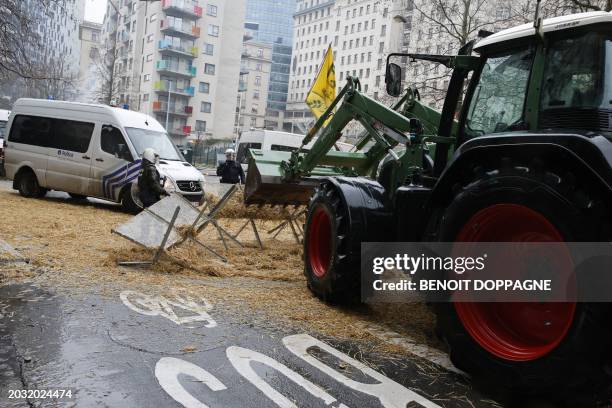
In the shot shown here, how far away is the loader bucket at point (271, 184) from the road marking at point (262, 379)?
430 centimetres

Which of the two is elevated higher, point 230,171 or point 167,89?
point 167,89

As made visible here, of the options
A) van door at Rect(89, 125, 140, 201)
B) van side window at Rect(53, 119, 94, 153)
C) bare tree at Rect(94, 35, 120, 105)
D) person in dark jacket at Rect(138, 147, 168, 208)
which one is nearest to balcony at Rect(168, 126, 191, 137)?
bare tree at Rect(94, 35, 120, 105)

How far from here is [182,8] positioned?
75125mm

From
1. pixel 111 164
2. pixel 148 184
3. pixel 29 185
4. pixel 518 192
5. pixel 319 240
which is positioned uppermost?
pixel 518 192

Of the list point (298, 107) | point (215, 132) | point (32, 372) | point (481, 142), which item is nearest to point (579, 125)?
point (481, 142)

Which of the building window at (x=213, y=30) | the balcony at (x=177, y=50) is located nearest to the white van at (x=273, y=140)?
the balcony at (x=177, y=50)

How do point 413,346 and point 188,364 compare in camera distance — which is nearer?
point 188,364

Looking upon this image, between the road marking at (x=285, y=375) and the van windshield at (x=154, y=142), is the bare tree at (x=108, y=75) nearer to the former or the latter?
the van windshield at (x=154, y=142)

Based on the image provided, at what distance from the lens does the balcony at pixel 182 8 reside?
74812 millimetres

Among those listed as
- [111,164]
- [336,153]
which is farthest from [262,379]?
[111,164]

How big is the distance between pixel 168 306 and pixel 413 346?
2.36 metres

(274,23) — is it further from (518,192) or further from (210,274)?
(518,192)

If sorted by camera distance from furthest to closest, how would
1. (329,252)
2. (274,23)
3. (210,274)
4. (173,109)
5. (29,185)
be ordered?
(274,23) → (173,109) → (29,185) → (210,274) → (329,252)

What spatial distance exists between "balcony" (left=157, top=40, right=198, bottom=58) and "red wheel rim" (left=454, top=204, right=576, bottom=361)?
76.9 metres
